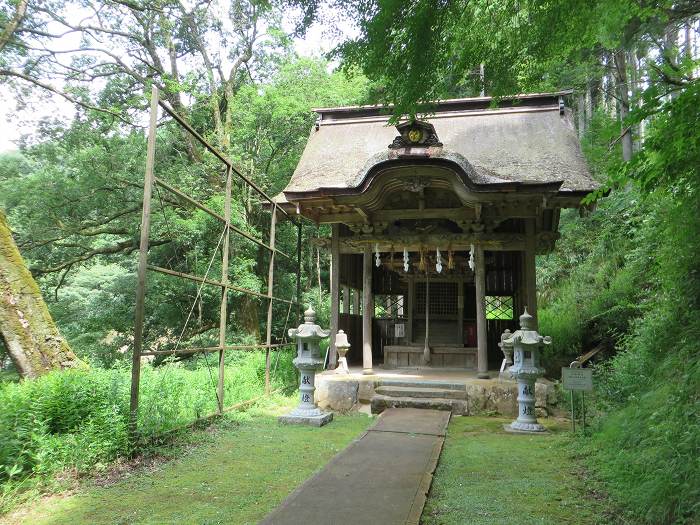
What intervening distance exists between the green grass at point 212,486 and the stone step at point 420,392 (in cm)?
191

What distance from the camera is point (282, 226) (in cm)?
1527

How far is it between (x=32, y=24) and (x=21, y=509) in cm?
1211

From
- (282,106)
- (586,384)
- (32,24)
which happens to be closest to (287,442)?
(586,384)

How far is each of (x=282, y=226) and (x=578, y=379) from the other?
1099 cm

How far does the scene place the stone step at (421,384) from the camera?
26.9 ft

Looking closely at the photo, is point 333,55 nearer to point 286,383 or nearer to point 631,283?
point 286,383

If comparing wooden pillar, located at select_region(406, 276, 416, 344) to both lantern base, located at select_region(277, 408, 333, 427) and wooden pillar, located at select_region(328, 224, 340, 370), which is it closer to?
wooden pillar, located at select_region(328, 224, 340, 370)

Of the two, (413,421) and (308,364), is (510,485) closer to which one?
(413,421)

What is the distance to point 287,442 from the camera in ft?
19.6

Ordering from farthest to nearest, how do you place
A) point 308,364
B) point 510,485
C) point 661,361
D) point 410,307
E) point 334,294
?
point 410,307 < point 334,294 < point 308,364 < point 661,361 < point 510,485

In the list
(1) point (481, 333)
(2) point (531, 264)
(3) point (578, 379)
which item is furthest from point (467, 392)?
(2) point (531, 264)

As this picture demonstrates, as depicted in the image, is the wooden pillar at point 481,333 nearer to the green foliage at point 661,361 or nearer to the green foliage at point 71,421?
the green foliage at point 661,361

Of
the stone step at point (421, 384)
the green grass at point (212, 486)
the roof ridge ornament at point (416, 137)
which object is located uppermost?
the roof ridge ornament at point (416, 137)

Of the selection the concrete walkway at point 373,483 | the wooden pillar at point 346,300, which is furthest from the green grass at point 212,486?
the wooden pillar at point 346,300
